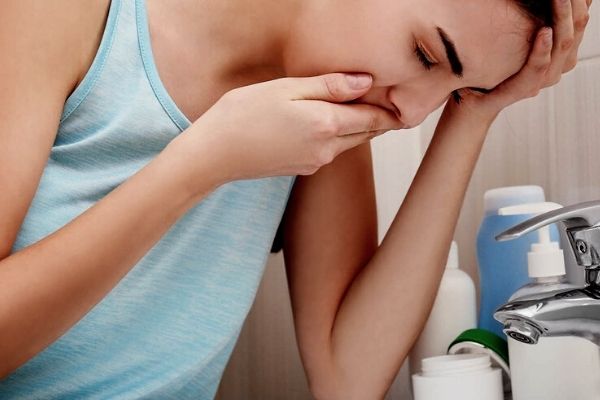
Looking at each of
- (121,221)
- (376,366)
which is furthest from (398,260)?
(121,221)

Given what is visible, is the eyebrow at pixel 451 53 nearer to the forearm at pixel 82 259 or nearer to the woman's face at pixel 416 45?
the woman's face at pixel 416 45

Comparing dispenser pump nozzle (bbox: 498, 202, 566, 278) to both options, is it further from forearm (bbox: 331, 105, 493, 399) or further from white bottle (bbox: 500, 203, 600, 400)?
forearm (bbox: 331, 105, 493, 399)

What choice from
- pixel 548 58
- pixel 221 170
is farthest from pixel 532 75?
pixel 221 170

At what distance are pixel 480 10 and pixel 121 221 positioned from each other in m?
0.40

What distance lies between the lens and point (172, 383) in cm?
105

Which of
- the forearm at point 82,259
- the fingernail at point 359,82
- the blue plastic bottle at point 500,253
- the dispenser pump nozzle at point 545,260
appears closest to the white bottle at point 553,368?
the dispenser pump nozzle at point 545,260

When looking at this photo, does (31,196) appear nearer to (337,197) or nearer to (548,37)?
(337,197)

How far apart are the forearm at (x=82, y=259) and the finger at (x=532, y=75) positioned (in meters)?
0.36

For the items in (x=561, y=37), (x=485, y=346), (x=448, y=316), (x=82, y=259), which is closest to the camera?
(x=82, y=259)

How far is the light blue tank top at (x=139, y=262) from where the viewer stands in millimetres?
980

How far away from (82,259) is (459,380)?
1.40 feet

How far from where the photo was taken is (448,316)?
115 centimetres

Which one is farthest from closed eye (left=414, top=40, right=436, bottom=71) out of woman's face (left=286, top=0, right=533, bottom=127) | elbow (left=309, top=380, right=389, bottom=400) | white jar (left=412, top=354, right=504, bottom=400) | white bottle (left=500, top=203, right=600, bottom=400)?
elbow (left=309, top=380, right=389, bottom=400)

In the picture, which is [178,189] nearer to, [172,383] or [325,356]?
[172,383]
